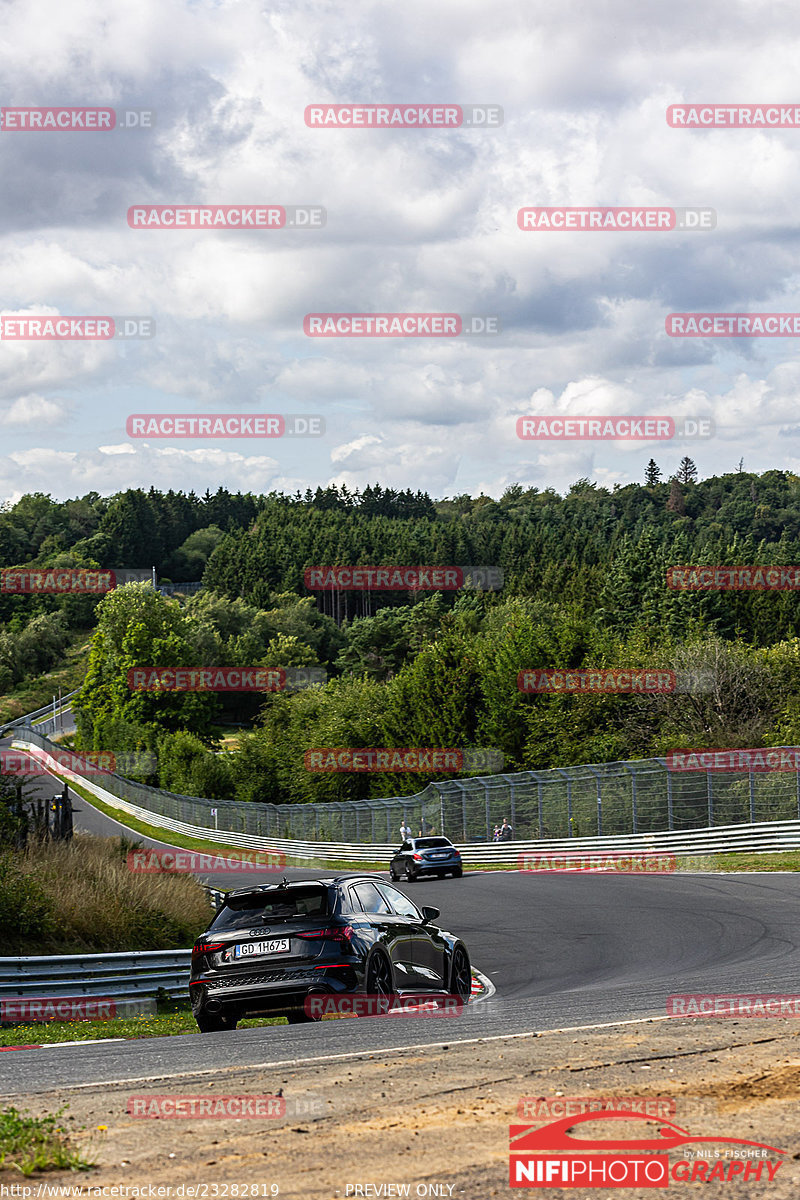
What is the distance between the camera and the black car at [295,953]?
34.2 ft

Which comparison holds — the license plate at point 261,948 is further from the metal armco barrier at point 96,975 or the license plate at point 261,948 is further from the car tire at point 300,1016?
the metal armco barrier at point 96,975

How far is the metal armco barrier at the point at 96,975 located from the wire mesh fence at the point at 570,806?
63.3 ft

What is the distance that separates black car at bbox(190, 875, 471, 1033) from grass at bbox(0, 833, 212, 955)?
567 centimetres

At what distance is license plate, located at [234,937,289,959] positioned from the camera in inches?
414

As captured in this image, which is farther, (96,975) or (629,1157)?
(96,975)

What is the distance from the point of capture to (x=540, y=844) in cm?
3947

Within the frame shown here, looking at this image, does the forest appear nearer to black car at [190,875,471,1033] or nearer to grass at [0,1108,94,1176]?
black car at [190,875,471,1033]

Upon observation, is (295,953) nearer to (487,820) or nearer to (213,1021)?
(213,1021)

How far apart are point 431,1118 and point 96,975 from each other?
9.09m

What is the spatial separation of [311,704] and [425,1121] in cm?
8078

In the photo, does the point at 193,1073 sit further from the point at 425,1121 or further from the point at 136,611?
the point at 136,611

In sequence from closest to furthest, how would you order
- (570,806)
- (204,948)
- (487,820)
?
1. (204,948)
2. (570,806)
3. (487,820)

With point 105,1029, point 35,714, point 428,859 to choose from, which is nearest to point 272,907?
point 105,1029

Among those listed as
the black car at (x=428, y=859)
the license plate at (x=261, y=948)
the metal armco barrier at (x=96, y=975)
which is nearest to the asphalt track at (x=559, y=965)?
the license plate at (x=261, y=948)
